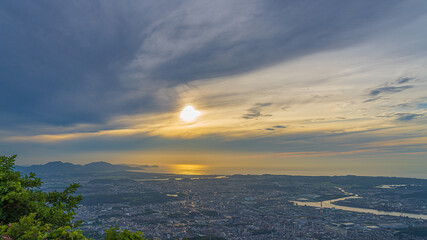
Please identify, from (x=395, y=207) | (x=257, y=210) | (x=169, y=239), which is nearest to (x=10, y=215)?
(x=169, y=239)

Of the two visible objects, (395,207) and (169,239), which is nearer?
(169,239)

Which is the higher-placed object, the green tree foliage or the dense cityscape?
the green tree foliage

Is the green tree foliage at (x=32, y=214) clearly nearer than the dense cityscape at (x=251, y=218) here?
Yes

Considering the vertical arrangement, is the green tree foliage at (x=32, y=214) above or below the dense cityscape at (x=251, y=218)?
above

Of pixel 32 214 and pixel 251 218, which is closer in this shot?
pixel 32 214

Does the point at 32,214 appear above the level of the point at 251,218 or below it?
above

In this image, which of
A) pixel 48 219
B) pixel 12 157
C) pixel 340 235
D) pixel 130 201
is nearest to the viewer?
pixel 48 219

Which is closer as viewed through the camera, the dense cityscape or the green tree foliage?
the green tree foliage

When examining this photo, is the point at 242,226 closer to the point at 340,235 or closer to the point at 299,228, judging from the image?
the point at 299,228
